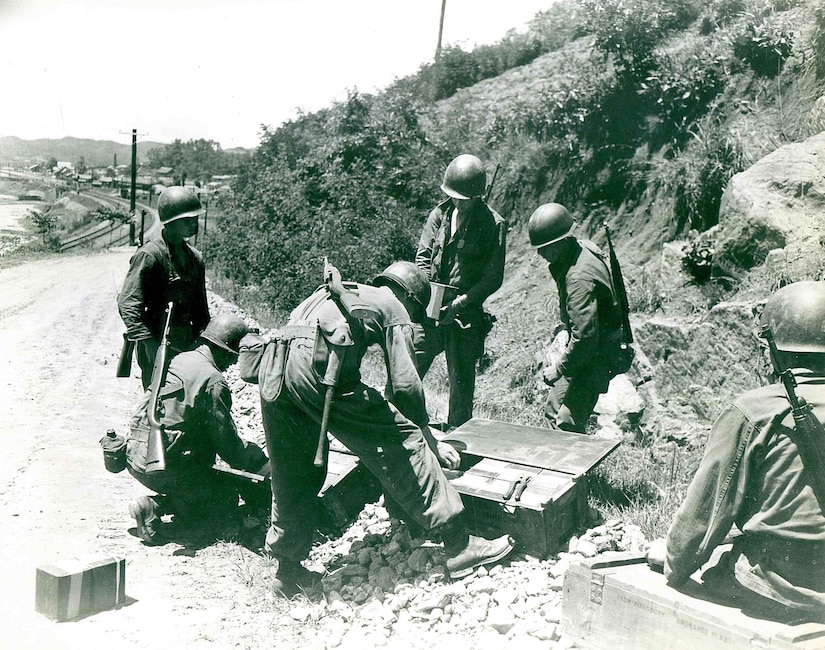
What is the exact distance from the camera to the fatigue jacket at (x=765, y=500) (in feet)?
8.95

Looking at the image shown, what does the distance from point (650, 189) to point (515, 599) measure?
7.44m

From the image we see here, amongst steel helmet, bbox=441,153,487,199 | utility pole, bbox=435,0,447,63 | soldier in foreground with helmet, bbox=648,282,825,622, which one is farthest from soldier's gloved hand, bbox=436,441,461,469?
utility pole, bbox=435,0,447,63

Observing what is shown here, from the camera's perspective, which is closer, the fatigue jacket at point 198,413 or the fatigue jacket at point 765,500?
the fatigue jacket at point 765,500

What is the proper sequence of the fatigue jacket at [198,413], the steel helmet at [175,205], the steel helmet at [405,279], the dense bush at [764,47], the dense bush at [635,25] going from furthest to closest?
1. the dense bush at [635,25]
2. the dense bush at [764,47]
3. the steel helmet at [175,205]
4. the fatigue jacket at [198,413]
5. the steel helmet at [405,279]

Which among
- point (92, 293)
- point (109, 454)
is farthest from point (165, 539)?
point (92, 293)

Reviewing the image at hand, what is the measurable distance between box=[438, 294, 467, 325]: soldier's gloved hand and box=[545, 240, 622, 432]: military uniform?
88 cm

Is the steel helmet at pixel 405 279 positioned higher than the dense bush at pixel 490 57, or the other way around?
the dense bush at pixel 490 57

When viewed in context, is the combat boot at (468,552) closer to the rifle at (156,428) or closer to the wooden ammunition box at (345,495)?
the wooden ammunition box at (345,495)

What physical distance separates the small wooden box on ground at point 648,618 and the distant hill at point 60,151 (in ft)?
17.9

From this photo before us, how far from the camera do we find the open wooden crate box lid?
4617 millimetres

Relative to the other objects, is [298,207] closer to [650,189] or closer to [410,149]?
[410,149]

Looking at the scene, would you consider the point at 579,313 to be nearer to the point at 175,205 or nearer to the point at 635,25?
the point at 175,205

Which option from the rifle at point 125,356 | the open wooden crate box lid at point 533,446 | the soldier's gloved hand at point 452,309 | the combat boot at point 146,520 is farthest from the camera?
the soldier's gloved hand at point 452,309

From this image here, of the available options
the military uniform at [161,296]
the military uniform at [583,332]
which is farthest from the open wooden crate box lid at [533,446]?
the military uniform at [161,296]
